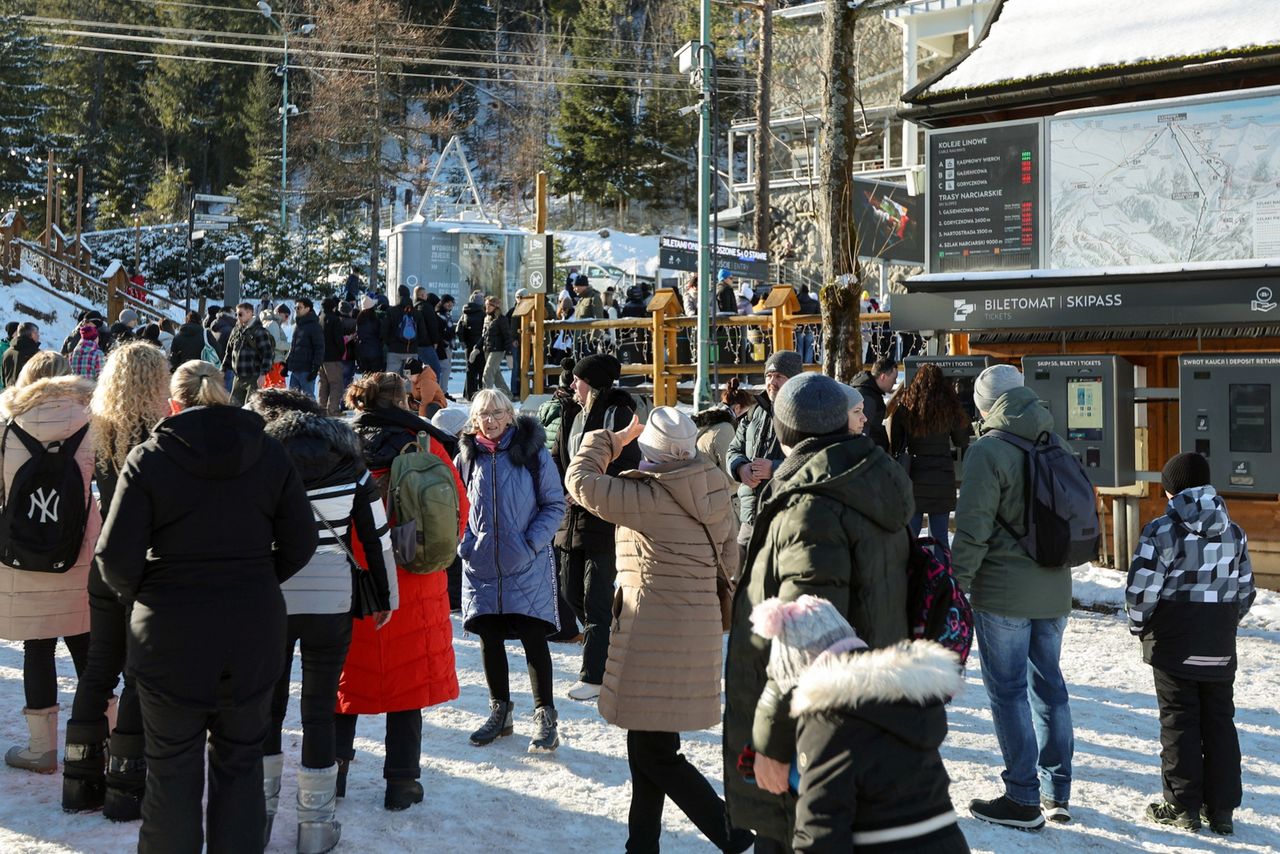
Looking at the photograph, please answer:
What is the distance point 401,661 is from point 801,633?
244 centimetres

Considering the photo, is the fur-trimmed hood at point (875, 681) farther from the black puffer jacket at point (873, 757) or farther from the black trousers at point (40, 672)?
the black trousers at point (40, 672)

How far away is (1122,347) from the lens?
11.2 m

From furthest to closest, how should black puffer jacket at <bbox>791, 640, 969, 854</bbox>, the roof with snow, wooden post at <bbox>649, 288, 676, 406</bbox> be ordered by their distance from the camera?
wooden post at <bbox>649, 288, 676, 406</bbox> → the roof with snow → black puffer jacket at <bbox>791, 640, 969, 854</bbox>

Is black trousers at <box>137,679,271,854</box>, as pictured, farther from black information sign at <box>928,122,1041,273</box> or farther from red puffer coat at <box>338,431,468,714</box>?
black information sign at <box>928,122,1041,273</box>

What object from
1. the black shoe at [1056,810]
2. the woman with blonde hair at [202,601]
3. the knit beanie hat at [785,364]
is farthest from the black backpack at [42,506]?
the black shoe at [1056,810]

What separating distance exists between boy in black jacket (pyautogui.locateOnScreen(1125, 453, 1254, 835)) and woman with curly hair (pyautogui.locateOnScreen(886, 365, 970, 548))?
4.09m

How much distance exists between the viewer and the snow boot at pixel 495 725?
6.13 m

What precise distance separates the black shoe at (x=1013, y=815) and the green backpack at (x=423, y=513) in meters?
2.35

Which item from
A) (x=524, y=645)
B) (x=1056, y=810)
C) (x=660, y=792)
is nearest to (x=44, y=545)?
(x=524, y=645)

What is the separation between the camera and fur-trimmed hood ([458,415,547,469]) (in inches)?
233

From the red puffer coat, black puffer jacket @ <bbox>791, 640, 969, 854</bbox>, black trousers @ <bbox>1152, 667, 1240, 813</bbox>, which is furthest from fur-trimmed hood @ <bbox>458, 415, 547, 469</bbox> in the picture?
black puffer jacket @ <bbox>791, 640, 969, 854</bbox>

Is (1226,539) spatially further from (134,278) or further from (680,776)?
(134,278)

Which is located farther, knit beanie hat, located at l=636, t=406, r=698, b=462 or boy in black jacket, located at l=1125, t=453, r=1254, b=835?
boy in black jacket, located at l=1125, t=453, r=1254, b=835

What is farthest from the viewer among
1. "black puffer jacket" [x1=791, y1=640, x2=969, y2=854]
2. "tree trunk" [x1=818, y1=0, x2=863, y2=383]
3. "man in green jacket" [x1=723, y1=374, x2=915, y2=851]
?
"tree trunk" [x1=818, y1=0, x2=863, y2=383]
